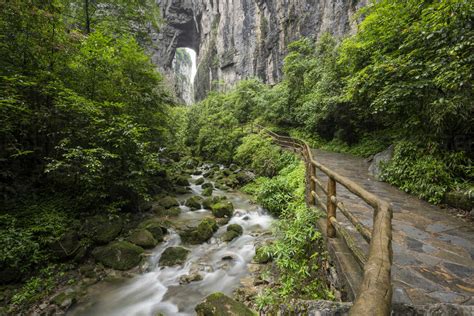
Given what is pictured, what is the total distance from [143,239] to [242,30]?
35.9 meters

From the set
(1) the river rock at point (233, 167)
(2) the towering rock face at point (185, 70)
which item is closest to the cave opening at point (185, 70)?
(2) the towering rock face at point (185, 70)

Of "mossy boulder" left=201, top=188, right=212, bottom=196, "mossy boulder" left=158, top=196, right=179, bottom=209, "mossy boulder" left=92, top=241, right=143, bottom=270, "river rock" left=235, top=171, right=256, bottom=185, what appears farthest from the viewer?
"river rock" left=235, top=171, right=256, bottom=185

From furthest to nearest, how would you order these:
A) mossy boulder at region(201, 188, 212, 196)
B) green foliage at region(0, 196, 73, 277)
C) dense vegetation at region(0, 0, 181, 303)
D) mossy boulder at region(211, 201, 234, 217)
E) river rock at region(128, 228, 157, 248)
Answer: mossy boulder at region(201, 188, 212, 196)
mossy boulder at region(211, 201, 234, 217)
river rock at region(128, 228, 157, 248)
dense vegetation at region(0, 0, 181, 303)
green foliage at region(0, 196, 73, 277)

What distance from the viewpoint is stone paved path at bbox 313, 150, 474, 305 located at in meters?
2.20

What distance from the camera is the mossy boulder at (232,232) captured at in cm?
714

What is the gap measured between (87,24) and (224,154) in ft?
35.4

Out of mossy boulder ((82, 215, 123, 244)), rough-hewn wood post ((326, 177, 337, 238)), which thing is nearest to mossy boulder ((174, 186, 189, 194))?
mossy boulder ((82, 215, 123, 244))

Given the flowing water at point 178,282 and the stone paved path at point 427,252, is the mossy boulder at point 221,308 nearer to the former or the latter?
the flowing water at point 178,282

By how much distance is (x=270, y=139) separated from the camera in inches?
542

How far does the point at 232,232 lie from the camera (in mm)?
7277

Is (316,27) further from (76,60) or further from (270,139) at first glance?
(76,60)

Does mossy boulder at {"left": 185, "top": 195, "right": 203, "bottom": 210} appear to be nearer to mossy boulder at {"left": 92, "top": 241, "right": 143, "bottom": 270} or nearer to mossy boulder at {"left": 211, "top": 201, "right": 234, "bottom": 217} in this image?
mossy boulder at {"left": 211, "top": 201, "right": 234, "bottom": 217}

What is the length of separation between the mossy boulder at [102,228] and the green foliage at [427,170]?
820 cm

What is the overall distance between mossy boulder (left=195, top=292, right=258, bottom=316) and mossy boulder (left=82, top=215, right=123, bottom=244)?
4006mm
